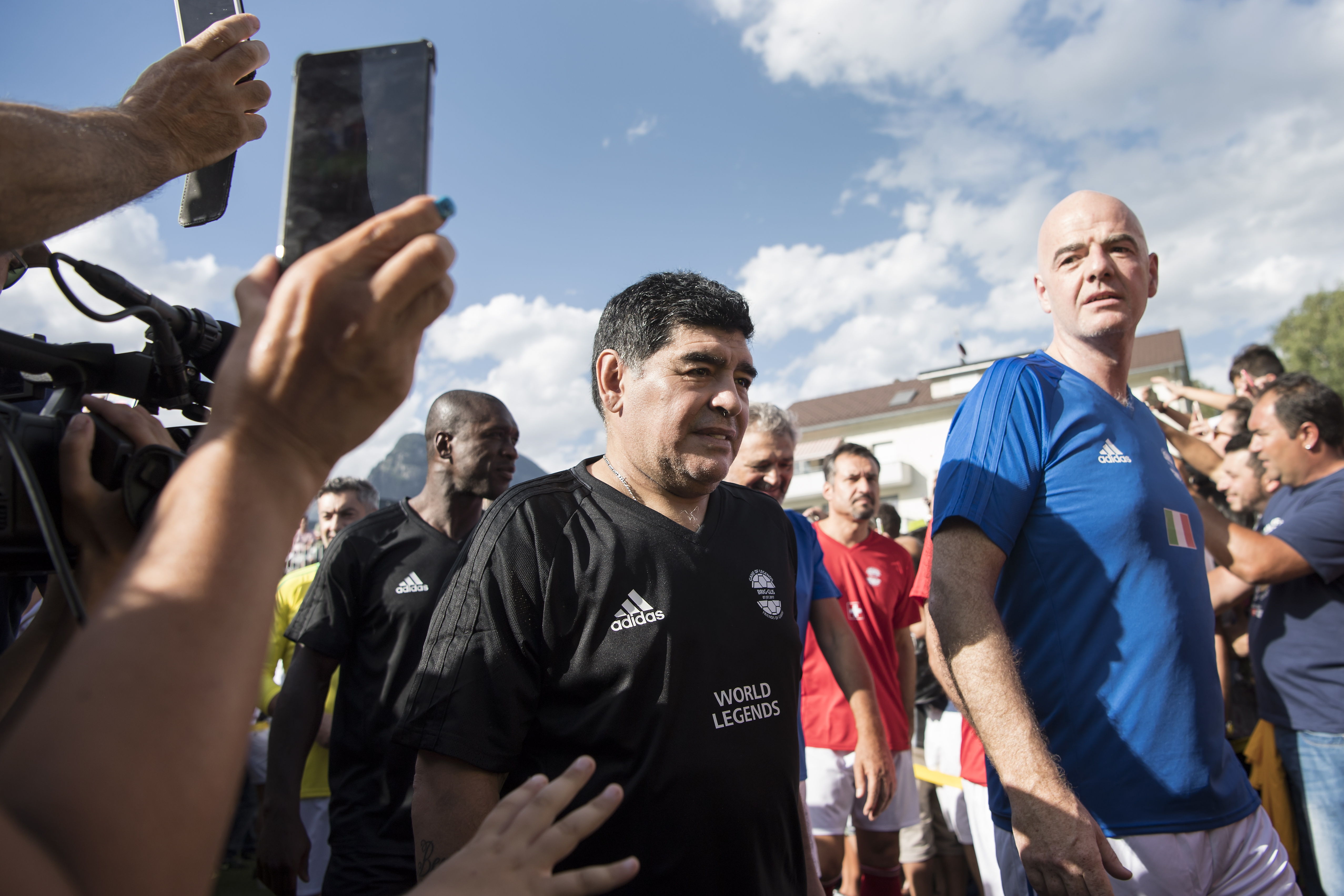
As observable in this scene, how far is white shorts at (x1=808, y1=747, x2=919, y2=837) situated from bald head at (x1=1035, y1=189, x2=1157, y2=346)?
3.14 metres

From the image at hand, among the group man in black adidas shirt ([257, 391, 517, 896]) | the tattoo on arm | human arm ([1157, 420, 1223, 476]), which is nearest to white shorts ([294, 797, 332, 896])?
man in black adidas shirt ([257, 391, 517, 896])

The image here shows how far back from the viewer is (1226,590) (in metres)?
4.49

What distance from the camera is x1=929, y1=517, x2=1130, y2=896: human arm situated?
1.89 meters

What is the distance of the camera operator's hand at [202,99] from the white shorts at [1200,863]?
2.45m

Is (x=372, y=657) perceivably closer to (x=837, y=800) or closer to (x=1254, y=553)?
(x=837, y=800)

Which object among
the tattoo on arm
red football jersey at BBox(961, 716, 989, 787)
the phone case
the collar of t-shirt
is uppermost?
the phone case

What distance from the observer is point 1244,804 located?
2.29 metres

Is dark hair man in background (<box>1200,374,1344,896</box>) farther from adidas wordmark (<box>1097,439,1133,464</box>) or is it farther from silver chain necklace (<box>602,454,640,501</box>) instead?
silver chain necklace (<box>602,454,640,501</box>)

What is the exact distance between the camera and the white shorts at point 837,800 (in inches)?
191

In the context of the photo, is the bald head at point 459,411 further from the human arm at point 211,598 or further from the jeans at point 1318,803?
the jeans at point 1318,803

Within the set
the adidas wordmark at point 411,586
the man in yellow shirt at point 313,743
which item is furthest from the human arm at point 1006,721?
the man in yellow shirt at point 313,743

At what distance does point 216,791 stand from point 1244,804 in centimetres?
266

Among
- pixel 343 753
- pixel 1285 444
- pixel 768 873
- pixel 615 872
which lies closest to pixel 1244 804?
pixel 768 873

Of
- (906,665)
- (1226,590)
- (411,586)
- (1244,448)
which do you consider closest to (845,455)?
(906,665)
